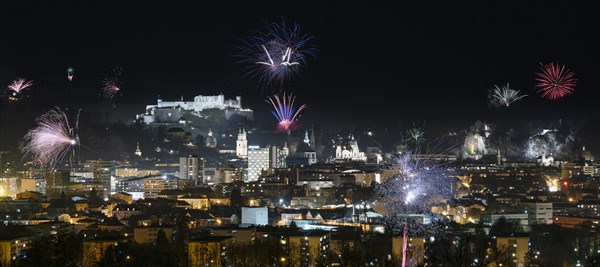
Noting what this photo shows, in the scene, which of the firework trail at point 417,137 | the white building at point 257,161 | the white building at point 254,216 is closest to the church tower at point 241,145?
the white building at point 257,161

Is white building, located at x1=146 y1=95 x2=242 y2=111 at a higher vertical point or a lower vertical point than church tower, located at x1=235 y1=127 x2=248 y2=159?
higher

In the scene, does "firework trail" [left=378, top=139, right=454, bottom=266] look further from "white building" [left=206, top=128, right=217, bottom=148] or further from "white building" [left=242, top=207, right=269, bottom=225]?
"white building" [left=206, top=128, right=217, bottom=148]

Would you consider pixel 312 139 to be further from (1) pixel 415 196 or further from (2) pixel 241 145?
(1) pixel 415 196

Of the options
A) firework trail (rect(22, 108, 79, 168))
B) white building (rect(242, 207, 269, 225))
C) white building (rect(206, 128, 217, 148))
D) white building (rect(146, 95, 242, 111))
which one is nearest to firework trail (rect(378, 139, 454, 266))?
white building (rect(242, 207, 269, 225))

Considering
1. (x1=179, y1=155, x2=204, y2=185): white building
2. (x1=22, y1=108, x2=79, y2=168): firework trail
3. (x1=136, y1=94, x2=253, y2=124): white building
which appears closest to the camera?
(x1=22, y1=108, x2=79, y2=168): firework trail

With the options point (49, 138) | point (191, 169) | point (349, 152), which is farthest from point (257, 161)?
point (49, 138)

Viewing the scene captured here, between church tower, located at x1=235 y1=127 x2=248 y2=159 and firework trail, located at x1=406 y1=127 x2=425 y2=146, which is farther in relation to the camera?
firework trail, located at x1=406 y1=127 x2=425 y2=146

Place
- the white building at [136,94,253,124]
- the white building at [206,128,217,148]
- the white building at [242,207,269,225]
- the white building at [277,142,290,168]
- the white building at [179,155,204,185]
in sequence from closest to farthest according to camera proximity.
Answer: the white building at [242,207,269,225] → the white building at [179,155,204,185] → the white building at [277,142,290,168] → the white building at [206,128,217,148] → the white building at [136,94,253,124]
